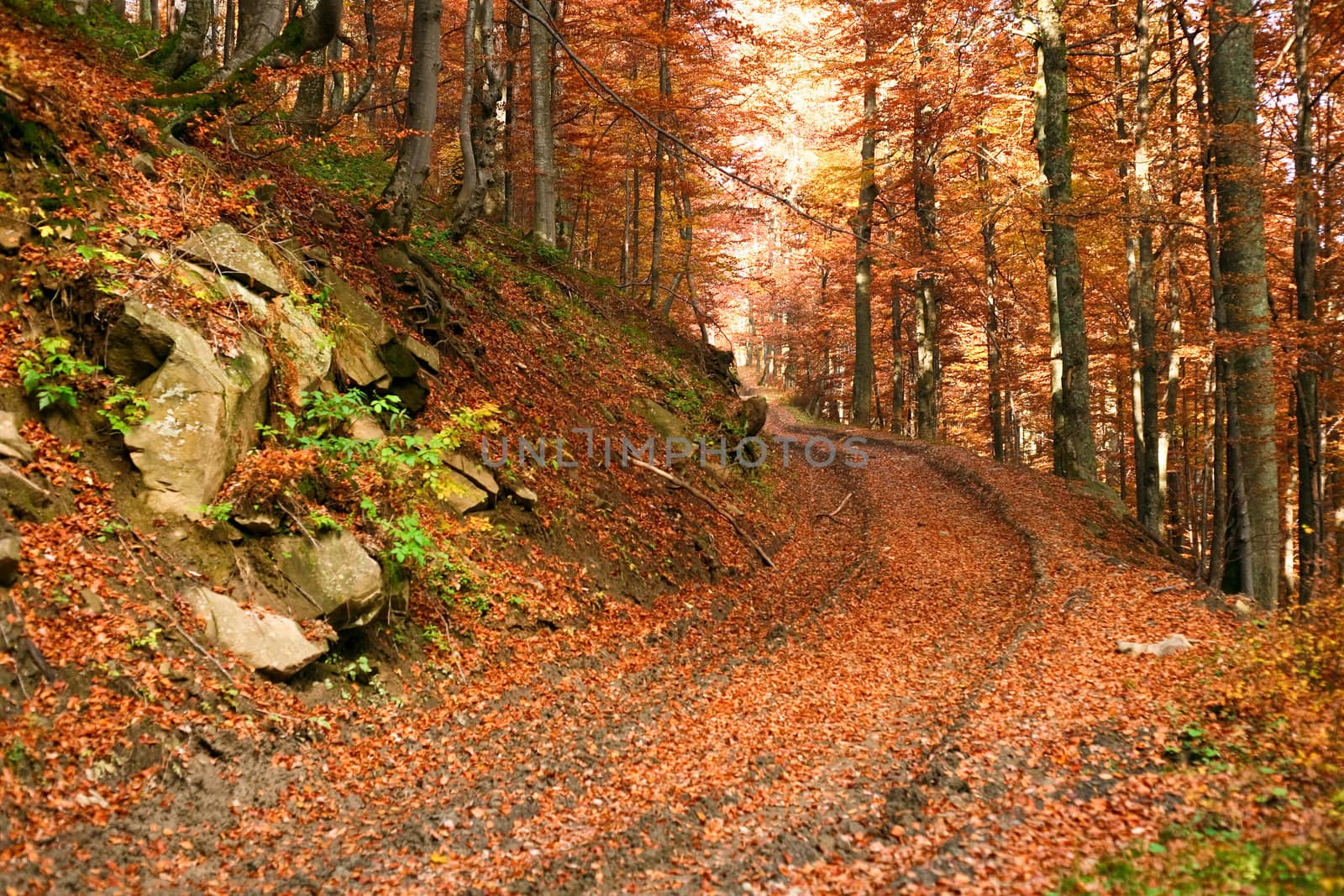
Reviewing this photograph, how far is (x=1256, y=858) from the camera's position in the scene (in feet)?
12.2

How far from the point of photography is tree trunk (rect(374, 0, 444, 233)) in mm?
10539

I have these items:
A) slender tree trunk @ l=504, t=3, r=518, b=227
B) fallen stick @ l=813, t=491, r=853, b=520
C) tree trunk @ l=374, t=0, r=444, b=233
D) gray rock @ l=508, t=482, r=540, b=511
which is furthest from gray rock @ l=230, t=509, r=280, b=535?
slender tree trunk @ l=504, t=3, r=518, b=227

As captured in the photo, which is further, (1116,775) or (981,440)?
(981,440)

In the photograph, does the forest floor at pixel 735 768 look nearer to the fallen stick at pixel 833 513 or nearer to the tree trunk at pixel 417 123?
the fallen stick at pixel 833 513

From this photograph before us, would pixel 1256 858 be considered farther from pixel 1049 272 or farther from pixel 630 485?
pixel 1049 272

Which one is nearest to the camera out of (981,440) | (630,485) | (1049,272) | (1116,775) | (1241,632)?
(1116,775)

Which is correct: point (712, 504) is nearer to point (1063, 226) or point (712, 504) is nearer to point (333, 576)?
point (333, 576)

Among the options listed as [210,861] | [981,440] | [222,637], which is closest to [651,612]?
[222,637]

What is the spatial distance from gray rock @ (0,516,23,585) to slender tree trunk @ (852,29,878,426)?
70.8 ft

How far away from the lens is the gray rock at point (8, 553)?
4.61 meters

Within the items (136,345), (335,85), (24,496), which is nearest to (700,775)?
(24,496)

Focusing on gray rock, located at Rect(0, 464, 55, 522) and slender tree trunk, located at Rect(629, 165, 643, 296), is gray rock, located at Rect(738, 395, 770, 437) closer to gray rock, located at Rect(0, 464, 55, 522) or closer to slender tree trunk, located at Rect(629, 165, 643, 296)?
slender tree trunk, located at Rect(629, 165, 643, 296)

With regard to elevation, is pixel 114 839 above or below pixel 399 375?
below

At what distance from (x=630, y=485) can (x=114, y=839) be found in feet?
27.7
